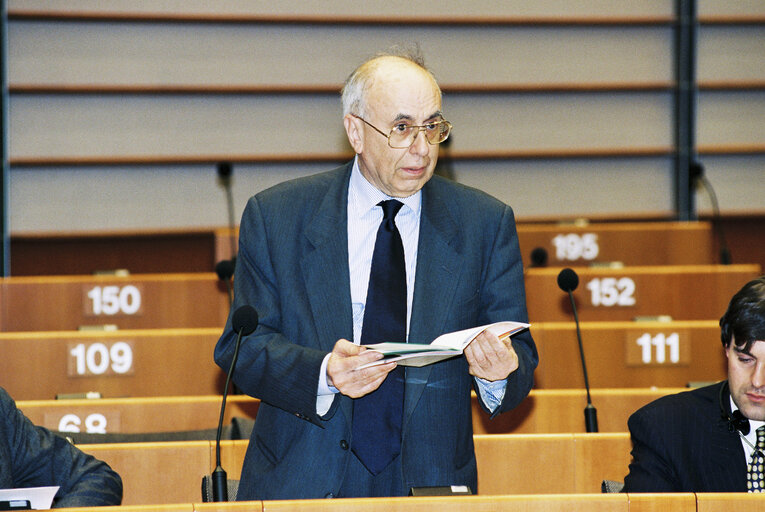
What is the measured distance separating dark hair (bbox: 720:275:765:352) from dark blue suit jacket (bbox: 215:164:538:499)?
0.51 m

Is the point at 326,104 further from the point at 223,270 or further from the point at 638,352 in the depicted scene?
the point at 638,352

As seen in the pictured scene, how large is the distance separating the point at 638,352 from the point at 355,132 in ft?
8.61

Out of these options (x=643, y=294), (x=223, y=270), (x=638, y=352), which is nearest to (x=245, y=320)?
(x=223, y=270)

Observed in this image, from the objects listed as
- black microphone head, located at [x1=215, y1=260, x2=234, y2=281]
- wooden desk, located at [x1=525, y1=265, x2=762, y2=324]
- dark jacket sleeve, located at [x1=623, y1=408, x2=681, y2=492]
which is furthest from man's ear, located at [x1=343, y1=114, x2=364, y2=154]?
wooden desk, located at [x1=525, y1=265, x2=762, y2=324]

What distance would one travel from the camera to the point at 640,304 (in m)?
5.16

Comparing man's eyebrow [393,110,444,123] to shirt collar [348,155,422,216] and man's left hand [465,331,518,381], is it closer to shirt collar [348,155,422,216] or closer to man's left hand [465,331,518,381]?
shirt collar [348,155,422,216]

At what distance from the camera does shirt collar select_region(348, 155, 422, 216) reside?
216 cm

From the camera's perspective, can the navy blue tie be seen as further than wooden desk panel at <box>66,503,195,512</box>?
Yes

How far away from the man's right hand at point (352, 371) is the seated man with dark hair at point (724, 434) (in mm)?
738

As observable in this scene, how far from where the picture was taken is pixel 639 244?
6.23m

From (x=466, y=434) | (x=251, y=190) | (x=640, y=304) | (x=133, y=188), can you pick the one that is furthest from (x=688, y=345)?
(x=133, y=188)

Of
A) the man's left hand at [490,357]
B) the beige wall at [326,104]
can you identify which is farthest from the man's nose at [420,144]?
the beige wall at [326,104]

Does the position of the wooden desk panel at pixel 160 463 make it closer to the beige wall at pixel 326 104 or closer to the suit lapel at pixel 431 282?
the suit lapel at pixel 431 282

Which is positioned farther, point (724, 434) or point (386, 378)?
point (724, 434)
